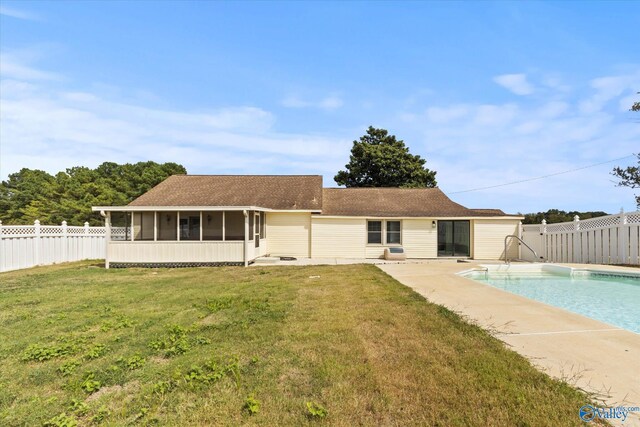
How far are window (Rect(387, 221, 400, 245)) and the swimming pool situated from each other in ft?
16.8

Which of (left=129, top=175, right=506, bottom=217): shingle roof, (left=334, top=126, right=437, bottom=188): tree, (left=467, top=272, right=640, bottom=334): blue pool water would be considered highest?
(left=334, top=126, right=437, bottom=188): tree

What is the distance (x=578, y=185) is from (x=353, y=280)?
23.5 m

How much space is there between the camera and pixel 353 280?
9.21m

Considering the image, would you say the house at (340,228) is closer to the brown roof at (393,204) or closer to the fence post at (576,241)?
the brown roof at (393,204)

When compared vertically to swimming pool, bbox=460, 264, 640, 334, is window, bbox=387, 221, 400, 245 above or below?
above

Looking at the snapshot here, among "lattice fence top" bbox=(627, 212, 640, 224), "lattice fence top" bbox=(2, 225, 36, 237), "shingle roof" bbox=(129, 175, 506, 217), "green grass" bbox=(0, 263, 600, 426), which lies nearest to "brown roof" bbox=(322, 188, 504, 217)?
"shingle roof" bbox=(129, 175, 506, 217)

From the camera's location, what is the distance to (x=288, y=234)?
17.2 m

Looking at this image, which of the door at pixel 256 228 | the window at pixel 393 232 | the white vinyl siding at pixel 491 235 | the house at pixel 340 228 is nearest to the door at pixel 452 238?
the house at pixel 340 228

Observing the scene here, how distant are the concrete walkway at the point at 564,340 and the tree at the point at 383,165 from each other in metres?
23.9

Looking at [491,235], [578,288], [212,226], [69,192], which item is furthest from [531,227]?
[69,192]

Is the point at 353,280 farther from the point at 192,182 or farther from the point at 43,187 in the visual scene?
the point at 43,187

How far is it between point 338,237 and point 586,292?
33.3ft

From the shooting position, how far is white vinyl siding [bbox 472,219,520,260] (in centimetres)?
1681

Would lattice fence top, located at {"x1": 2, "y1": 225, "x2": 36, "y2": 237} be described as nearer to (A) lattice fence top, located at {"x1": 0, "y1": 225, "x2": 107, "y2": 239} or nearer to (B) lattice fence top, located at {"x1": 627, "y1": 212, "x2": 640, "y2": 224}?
(A) lattice fence top, located at {"x1": 0, "y1": 225, "x2": 107, "y2": 239}
